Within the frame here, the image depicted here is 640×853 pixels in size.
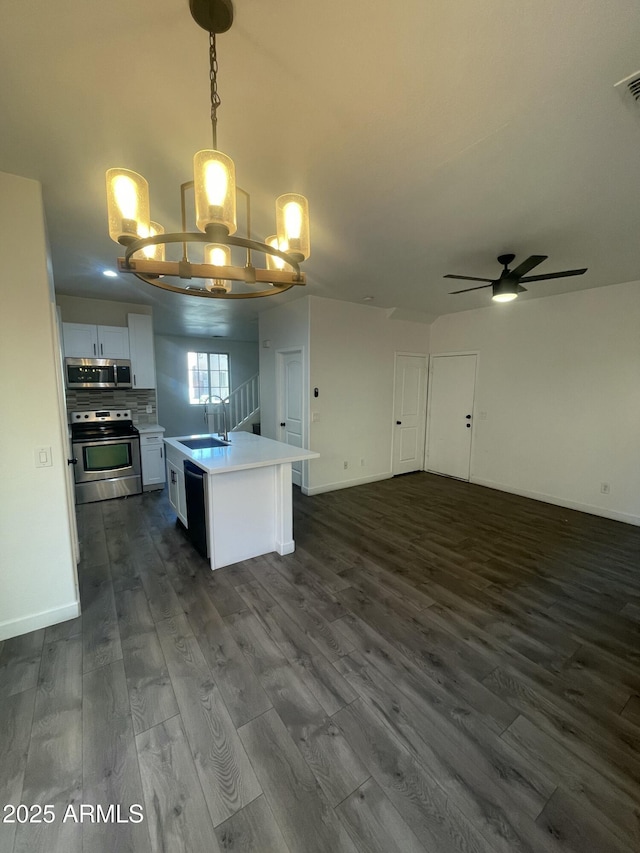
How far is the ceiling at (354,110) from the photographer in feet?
3.64

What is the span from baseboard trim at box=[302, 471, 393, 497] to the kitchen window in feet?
14.9

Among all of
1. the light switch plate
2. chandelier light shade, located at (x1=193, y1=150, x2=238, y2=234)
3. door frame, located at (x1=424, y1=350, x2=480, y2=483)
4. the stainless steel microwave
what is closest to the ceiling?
chandelier light shade, located at (x1=193, y1=150, x2=238, y2=234)

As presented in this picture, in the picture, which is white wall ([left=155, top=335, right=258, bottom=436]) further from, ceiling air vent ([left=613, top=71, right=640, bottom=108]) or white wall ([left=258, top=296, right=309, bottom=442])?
ceiling air vent ([left=613, top=71, right=640, bottom=108])

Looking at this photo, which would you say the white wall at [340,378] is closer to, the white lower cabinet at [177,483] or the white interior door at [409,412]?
the white interior door at [409,412]

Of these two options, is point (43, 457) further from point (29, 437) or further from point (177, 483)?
point (177, 483)

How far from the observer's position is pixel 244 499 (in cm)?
298

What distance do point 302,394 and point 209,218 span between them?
3.58m

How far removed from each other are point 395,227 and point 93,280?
3.43 meters

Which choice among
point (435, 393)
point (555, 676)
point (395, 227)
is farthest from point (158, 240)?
point (435, 393)

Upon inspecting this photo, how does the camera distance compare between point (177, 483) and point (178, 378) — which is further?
point (178, 378)

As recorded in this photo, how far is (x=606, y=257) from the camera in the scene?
3088mm

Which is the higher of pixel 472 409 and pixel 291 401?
pixel 291 401

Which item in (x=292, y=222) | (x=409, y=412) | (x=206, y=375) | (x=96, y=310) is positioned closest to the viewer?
(x=292, y=222)

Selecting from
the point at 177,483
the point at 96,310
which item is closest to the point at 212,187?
the point at 177,483
